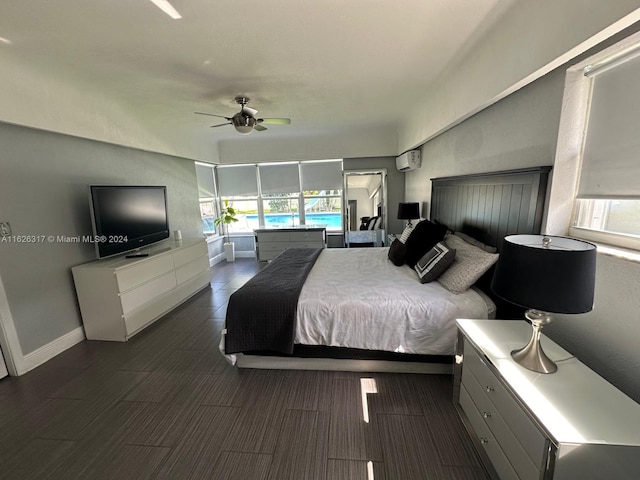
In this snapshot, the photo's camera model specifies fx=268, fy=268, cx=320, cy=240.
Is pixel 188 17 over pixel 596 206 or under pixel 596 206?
over

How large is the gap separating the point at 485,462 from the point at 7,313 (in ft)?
Result: 12.0

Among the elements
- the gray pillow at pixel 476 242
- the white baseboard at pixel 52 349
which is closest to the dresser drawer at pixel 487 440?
the gray pillow at pixel 476 242

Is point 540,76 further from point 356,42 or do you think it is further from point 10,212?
point 10,212

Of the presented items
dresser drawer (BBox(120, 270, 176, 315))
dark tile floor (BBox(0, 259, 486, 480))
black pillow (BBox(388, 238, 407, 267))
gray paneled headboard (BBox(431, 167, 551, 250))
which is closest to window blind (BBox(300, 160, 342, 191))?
gray paneled headboard (BBox(431, 167, 551, 250))

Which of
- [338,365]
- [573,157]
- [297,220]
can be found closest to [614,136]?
[573,157]

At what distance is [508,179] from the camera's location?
77.0 inches

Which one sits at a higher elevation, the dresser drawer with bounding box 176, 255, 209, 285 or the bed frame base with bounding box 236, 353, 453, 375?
the dresser drawer with bounding box 176, 255, 209, 285

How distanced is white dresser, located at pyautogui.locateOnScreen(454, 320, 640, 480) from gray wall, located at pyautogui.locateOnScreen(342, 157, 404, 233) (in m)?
4.06

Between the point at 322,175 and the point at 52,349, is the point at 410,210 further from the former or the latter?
the point at 52,349

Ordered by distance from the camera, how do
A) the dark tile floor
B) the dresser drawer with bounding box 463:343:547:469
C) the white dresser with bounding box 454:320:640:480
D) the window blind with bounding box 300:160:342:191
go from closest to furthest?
1. the white dresser with bounding box 454:320:640:480
2. the dresser drawer with bounding box 463:343:547:469
3. the dark tile floor
4. the window blind with bounding box 300:160:342:191

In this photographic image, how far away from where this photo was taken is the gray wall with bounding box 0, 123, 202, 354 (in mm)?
2295

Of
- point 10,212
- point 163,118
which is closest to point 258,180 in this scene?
point 163,118

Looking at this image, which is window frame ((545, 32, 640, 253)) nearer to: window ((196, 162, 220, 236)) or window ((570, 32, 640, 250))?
window ((570, 32, 640, 250))

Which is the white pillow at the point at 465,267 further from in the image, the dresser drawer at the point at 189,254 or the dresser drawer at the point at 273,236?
the dresser drawer at the point at 273,236
